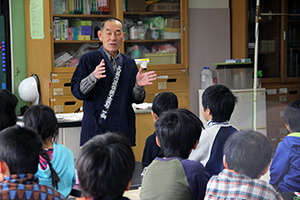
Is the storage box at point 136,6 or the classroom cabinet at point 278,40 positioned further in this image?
the classroom cabinet at point 278,40

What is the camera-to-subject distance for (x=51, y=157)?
2113 mm

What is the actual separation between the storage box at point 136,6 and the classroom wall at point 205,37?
1.86ft

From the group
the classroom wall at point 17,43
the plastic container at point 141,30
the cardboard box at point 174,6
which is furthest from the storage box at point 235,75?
the classroom wall at point 17,43

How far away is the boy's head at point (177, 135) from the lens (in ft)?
5.90

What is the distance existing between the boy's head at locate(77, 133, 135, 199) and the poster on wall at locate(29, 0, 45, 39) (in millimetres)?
3970

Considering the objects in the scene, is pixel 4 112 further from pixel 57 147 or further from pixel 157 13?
pixel 157 13

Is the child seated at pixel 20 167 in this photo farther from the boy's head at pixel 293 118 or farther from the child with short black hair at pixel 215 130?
the boy's head at pixel 293 118

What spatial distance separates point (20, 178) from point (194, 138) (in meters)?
0.70

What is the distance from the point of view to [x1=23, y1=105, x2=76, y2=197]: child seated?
6.70 feet

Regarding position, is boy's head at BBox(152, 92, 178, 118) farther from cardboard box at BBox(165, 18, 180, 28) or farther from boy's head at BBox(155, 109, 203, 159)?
cardboard box at BBox(165, 18, 180, 28)

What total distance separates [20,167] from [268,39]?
15.0ft

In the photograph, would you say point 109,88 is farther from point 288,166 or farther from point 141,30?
point 141,30

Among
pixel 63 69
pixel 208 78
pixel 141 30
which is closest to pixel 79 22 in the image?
pixel 63 69

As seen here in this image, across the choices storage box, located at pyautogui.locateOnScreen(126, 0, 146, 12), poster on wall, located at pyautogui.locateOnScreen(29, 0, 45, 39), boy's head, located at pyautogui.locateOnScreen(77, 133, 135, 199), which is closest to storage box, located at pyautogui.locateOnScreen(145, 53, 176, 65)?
storage box, located at pyautogui.locateOnScreen(126, 0, 146, 12)
